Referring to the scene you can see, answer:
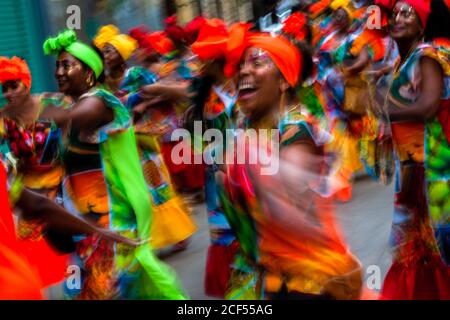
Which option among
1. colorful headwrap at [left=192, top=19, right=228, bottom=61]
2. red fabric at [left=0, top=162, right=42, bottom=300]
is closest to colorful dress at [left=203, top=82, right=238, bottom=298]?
colorful headwrap at [left=192, top=19, right=228, bottom=61]

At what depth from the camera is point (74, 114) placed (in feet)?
12.5

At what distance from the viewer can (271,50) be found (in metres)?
3.08

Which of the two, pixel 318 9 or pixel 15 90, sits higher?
pixel 15 90

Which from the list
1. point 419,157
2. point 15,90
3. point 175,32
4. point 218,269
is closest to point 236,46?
point 419,157

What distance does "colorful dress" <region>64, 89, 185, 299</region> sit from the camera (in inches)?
147

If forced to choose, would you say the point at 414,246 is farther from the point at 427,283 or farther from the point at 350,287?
the point at 350,287

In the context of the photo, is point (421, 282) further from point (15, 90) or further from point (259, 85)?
point (15, 90)

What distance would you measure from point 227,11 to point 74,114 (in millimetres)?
11536

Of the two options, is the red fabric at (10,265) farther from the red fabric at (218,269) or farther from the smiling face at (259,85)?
the red fabric at (218,269)

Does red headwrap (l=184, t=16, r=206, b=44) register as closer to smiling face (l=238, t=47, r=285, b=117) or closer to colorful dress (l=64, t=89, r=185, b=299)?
colorful dress (l=64, t=89, r=185, b=299)

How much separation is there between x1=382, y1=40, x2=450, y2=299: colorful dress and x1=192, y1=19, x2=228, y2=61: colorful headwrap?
0.95 meters

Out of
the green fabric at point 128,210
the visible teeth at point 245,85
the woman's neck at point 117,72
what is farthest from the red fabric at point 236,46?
the woman's neck at point 117,72

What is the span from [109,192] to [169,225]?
6.18 ft

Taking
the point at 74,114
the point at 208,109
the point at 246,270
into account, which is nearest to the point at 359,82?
the point at 208,109
